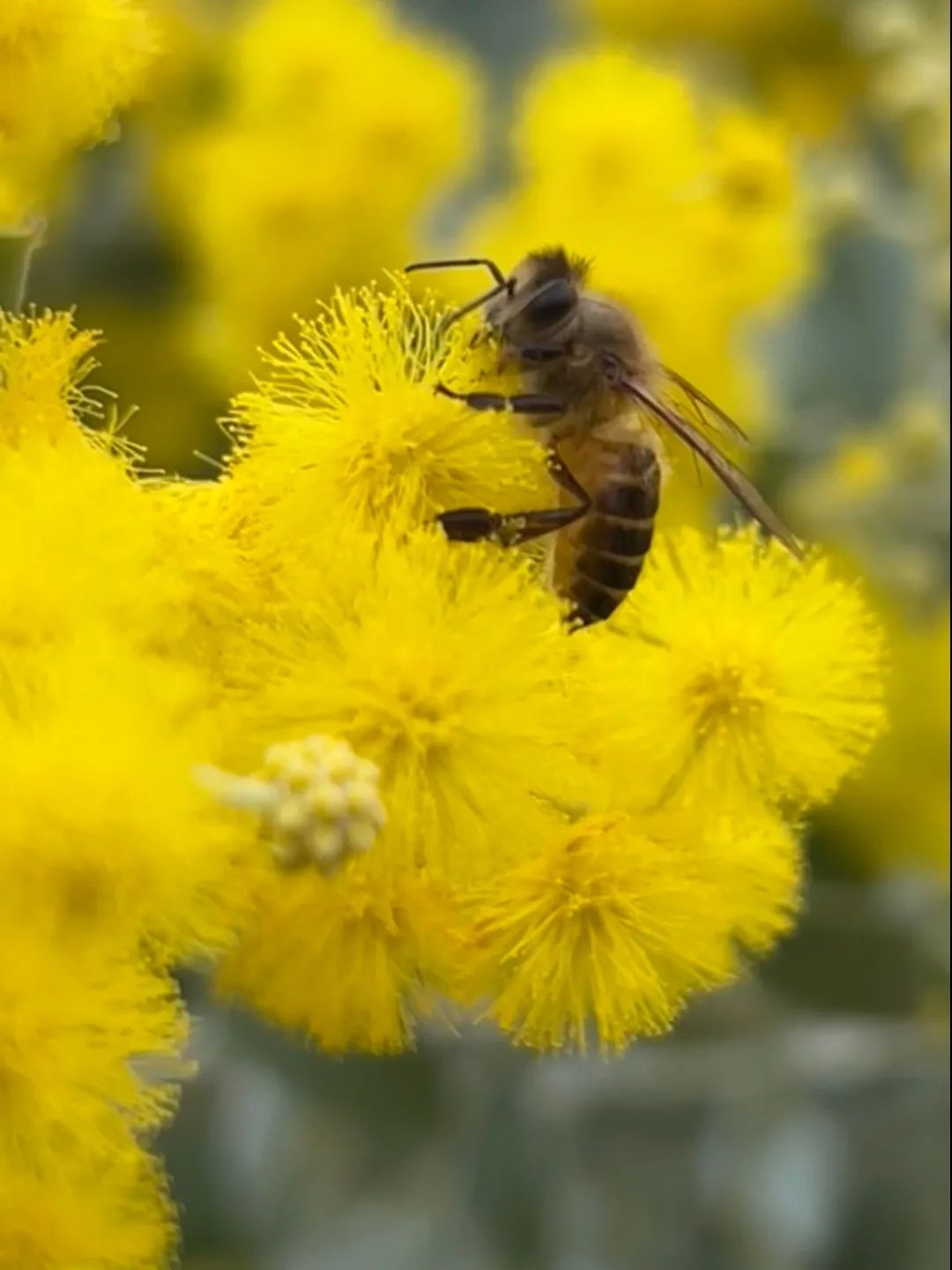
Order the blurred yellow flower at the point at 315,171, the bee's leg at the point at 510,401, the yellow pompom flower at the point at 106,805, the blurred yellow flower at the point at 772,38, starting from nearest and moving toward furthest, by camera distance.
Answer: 1. the yellow pompom flower at the point at 106,805
2. the bee's leg at the point at 510,401
3. the blurred yellow flower at the point at 315,171
4. the blurred yellow flower at the point at 772,38

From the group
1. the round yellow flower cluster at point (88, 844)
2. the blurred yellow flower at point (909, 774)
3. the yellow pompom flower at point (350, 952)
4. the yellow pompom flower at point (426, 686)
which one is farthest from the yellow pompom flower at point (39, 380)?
the blurred yellow flower at point (909, 774)

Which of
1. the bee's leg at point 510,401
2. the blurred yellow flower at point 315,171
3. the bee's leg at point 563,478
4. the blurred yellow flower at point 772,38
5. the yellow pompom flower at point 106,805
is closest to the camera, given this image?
the yellow pompom flower at point 106,805

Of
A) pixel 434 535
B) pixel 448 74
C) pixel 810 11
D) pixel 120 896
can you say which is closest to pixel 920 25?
pixel 448 74

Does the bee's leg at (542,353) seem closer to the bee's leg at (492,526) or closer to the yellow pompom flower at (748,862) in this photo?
the bee's leg at (492,526)

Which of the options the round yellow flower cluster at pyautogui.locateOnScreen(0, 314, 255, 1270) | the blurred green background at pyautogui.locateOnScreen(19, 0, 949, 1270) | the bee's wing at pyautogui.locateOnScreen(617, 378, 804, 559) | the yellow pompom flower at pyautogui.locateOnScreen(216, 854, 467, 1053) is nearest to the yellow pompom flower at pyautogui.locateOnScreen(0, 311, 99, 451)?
the round yellow flower cluster at pyautogui.locateOnScreen(0, 314, 255, 1270)

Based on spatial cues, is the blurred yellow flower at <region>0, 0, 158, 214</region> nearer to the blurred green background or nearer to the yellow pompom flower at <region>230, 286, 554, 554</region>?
the yellow pompom flower at <region>230, 286, 554, 554</region>

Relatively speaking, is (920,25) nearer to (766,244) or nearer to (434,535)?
(766,244)
